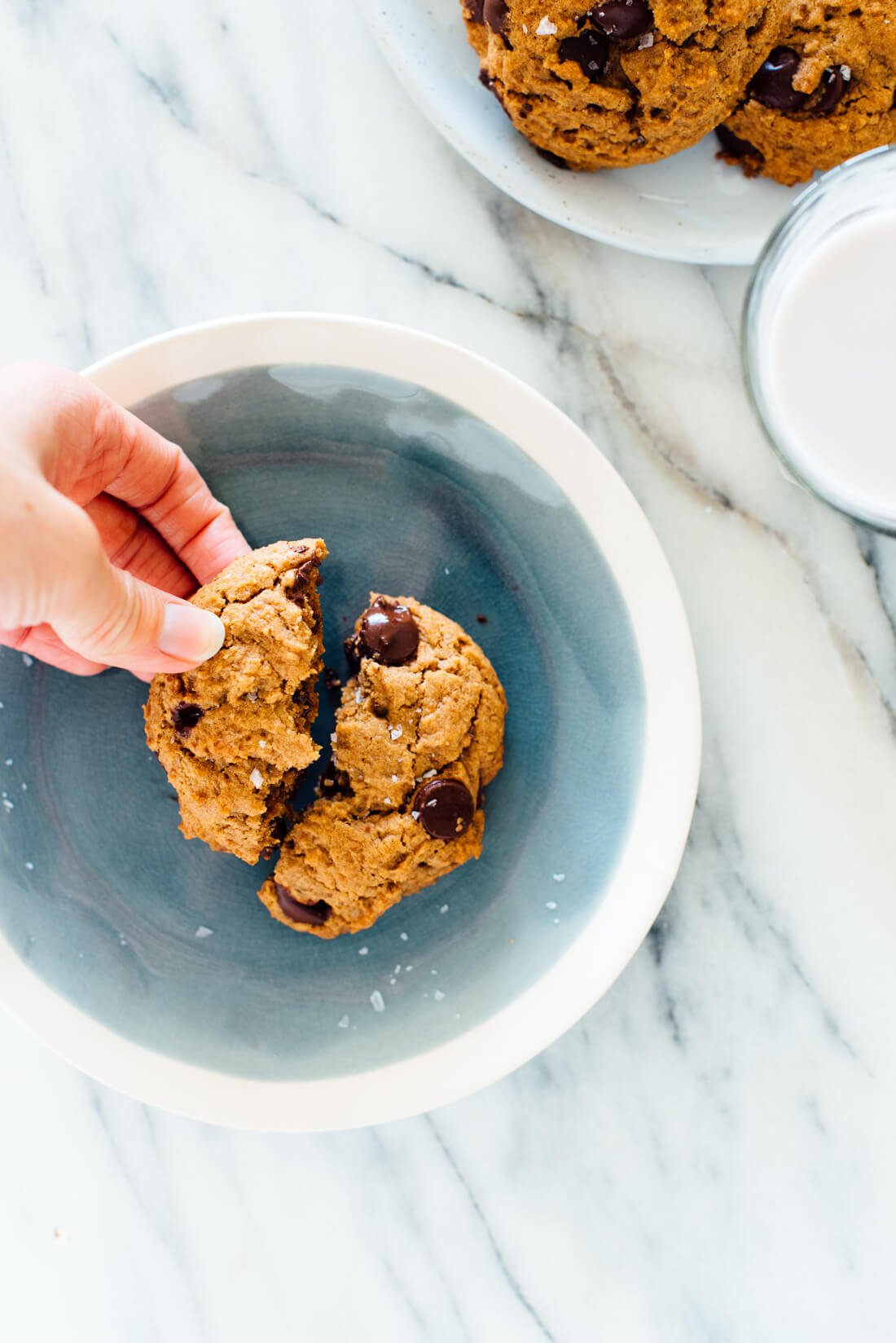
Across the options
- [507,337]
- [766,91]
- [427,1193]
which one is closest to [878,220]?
[766,91]

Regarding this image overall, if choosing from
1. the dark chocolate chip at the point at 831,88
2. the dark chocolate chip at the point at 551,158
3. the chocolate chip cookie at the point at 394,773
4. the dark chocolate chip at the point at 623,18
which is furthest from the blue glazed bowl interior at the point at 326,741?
the dark chocolate chip at the point at 831,88

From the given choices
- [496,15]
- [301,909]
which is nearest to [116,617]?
[301,909]

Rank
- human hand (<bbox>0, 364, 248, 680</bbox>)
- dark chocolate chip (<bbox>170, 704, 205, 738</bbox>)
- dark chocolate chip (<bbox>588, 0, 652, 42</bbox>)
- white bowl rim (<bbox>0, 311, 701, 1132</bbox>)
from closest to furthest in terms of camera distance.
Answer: human hand (<bbox>0, 364, 248, 680</bbox>), dark chocolate chip (<bbox>588, 0, 652, 42</bbox>), dark chocolate chip (<bbox>170, 704, 205, 738</bbox>), white bowl rim (<bbox>0, 311, 701, 1132</bbox>)

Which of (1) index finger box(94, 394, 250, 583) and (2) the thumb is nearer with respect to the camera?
(2) the thumb

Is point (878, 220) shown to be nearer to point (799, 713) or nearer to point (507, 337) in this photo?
point (507, 337)

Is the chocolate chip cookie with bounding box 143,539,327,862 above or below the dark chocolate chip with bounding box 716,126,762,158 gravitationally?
below

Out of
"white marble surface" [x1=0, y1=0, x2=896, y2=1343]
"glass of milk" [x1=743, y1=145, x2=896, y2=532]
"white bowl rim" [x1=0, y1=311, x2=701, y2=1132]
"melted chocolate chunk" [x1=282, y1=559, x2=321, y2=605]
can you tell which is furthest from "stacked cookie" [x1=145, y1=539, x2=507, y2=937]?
"glass of milk" [x1=743, y1=145, x2=896, y2=532]

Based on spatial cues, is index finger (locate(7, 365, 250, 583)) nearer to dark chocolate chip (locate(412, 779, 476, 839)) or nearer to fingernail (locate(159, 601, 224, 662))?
fingernail (locate(159, 601, 224, 662))

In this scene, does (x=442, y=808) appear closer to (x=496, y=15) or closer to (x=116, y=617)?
(x=116, y=617)

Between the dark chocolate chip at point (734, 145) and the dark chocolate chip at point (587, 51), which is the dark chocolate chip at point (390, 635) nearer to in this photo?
the dark chocolate chip at point (587, 51)
